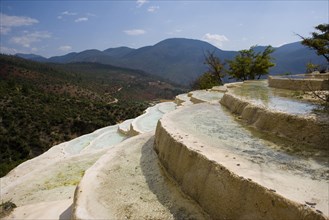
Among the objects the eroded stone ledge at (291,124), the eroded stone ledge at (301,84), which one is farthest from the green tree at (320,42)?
the eroded stone ledge at (291,124)

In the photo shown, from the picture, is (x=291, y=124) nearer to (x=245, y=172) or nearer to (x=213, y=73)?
(x=245, y=172)

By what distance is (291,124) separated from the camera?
7.09 meters

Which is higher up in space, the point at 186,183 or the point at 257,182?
the point at 257,182

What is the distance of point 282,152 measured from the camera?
601 centimetres

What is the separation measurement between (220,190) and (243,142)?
7.74 feet

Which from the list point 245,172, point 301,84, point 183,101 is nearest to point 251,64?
point 183,101

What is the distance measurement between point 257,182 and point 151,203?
7.16 feet

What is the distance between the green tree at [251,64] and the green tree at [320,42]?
47.1 ft

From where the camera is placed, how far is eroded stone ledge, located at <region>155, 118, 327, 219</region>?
374cm

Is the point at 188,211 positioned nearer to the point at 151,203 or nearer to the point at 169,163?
the point at 151,203

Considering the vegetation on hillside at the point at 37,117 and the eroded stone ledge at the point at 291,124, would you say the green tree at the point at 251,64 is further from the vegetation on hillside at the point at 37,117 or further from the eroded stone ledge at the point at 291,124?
the eroded stone ledge at the point at 291,124

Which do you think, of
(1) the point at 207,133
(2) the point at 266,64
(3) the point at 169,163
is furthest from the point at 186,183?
(2) the point at 266,64

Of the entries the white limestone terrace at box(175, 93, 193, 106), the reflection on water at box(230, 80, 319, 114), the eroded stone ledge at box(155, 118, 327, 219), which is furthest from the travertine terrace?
the white limestone terrace at box(175, 93, 193, 106)

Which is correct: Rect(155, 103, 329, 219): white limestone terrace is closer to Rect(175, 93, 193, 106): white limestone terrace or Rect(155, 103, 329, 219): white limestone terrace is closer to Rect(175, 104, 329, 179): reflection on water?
Rect(175, 104, 329, 179): reflection on water
